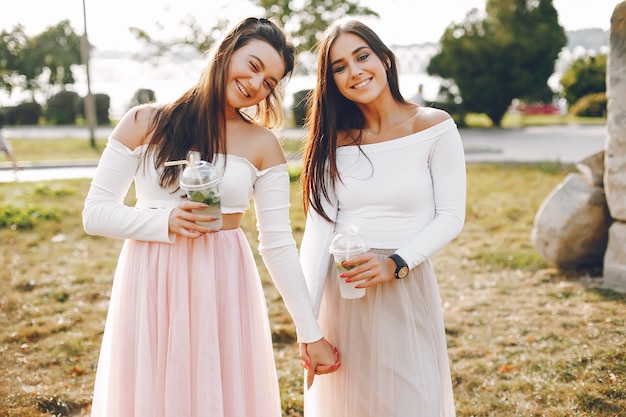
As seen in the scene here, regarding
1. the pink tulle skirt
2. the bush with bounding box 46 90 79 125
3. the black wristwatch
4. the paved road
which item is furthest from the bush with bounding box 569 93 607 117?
the pink tulle skirt

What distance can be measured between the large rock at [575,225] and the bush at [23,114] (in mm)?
21249

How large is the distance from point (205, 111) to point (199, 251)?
0.47m

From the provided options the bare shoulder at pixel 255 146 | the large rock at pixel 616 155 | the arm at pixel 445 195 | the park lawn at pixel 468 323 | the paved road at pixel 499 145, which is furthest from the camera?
the paved road at pixel 499 145

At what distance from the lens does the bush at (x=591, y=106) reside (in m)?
21.7

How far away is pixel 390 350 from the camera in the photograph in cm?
234

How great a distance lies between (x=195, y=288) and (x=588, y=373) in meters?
2.46

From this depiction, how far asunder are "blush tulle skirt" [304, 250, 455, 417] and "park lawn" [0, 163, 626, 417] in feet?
3.53

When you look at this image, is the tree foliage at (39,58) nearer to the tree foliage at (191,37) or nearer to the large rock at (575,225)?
the tree foliage at (191,37)

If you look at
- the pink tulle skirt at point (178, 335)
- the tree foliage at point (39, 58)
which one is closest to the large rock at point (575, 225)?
the pink tulle skirt at point (178, 335)

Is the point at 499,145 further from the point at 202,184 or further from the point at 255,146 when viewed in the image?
the point at 202,184

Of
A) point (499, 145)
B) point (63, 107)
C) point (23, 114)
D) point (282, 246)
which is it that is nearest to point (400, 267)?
point (282, 246)

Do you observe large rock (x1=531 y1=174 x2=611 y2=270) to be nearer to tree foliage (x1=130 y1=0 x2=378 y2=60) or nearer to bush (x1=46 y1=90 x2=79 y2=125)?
tree foliage (x1=130 y1=0 x2=378 y2=60)

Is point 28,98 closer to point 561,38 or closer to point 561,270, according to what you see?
point 561,38

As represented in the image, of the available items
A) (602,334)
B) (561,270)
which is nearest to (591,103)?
(561,270)
